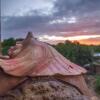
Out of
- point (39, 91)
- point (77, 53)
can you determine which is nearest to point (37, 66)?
point (39, 91)

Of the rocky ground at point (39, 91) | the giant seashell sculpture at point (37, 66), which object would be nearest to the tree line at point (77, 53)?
the giant seashell sculpture at point (37, 66)

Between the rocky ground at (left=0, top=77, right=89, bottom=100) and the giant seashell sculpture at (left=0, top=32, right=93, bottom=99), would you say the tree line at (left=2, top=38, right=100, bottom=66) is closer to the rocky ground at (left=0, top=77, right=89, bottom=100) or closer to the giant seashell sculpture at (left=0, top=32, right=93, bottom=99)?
the giant seashell sculpture at (left=0, top=32, right=93, bottom=99)

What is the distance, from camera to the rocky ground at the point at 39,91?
5441 mm

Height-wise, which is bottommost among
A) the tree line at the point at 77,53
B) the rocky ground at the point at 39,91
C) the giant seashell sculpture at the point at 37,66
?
the tree line at the point at 77,53

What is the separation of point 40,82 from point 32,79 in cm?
10

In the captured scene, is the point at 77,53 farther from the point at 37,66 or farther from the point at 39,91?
the point at 39,91

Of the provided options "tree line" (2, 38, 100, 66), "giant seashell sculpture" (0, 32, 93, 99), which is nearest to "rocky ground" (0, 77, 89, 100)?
"giant seashell sculpture" (0, 32, 93, 99)

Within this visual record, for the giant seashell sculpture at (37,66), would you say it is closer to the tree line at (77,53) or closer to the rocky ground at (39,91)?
the rocky ground at (39,91)

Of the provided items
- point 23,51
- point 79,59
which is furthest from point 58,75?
point 79,59

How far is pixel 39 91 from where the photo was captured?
17.9 feet

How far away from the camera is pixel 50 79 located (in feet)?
18.2

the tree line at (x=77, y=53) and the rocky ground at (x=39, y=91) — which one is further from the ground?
the rocky ground at (x=39, y=91)

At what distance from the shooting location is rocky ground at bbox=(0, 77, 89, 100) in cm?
544

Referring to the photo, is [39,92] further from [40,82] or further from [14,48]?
[14,48]
